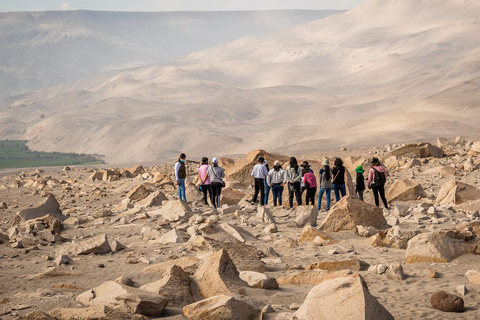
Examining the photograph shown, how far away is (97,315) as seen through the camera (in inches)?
182

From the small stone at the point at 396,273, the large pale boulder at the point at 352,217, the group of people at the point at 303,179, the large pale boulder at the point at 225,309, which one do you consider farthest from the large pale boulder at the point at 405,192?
the large pale boulder at the point at 225,309

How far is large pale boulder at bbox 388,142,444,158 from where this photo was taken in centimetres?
2312

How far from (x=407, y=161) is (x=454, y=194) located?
949 centimetres

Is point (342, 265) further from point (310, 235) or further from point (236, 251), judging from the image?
point (310, 235)

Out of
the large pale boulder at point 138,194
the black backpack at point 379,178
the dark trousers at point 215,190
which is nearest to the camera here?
the black backpack at point 379,178

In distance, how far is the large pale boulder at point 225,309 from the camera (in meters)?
4.58

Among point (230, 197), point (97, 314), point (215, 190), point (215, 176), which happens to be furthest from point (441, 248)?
point (230, 197)

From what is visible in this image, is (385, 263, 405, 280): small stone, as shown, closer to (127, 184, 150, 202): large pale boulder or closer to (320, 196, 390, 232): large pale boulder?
(320, 196, 390, 232): large pale boulder

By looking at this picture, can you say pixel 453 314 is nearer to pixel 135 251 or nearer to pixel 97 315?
pixel 97 315

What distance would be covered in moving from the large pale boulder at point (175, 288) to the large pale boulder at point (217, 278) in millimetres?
152

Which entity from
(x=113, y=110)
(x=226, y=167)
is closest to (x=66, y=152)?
(x=113, y=110)

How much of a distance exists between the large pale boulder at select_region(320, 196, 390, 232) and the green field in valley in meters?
70.6

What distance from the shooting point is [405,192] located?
1387 cm

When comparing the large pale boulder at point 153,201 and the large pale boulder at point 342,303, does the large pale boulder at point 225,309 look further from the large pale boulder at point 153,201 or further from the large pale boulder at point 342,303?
the large pale boulder at point 153,201
